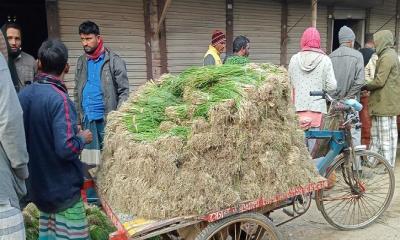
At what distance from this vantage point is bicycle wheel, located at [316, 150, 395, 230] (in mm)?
3680

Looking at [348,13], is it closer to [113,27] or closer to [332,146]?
[113,27]

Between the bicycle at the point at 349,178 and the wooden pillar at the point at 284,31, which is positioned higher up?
the wooden pillar at the point at 284,31

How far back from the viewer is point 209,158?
2.39 metres

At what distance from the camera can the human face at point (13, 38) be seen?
3912 millimetres

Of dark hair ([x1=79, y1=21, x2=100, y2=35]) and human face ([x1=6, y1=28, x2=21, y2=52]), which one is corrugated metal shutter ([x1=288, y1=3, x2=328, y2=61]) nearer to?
dark hair ([x1=79, y1=21, x2=100, y2=35])

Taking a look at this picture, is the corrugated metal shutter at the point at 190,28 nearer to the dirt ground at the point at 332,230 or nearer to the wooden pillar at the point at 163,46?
the wooden pillar at the point at 163,46

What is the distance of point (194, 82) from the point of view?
9.13ft

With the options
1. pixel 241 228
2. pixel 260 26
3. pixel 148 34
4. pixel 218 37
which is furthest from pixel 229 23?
pixel 241 228

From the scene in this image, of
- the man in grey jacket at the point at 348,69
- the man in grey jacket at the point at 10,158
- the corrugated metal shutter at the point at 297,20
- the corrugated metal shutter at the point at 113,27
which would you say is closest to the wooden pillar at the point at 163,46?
the corrugated metal shutter at the point at 113,27

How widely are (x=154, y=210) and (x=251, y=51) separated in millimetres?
6199

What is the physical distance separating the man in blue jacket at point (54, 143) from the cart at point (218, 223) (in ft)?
0.83

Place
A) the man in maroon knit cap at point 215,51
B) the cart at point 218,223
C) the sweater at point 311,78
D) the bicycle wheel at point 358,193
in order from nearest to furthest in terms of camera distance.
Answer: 1. the cart at point 218,223
2. the bicycle wheel at point 358,193
3. the sweater at point 311,78
4. the man in maroon knit cap at point 215,51

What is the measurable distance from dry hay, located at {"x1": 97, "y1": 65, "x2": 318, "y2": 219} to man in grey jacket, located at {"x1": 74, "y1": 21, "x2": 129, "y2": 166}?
3.87ft

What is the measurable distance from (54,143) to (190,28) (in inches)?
194
